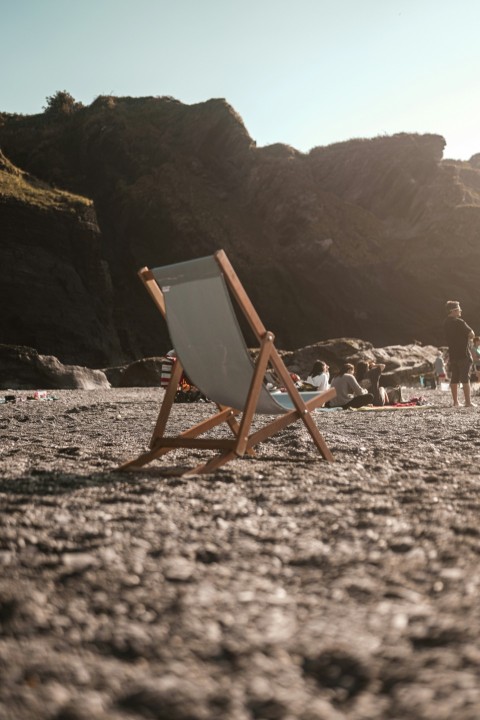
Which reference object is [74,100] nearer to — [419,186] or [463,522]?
[419,186]

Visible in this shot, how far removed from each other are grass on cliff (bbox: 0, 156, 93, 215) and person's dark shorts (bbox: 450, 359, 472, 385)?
20851mm

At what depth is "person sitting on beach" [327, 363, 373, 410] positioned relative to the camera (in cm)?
1054

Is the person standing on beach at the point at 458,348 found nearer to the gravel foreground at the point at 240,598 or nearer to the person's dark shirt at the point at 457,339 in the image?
the person's dark shirt at the point at 457,339

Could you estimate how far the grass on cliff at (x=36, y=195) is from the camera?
27469mm

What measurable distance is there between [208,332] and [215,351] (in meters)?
0.12

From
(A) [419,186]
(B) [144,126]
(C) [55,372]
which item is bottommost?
(C) [55,372]

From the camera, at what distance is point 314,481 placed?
11.1ft

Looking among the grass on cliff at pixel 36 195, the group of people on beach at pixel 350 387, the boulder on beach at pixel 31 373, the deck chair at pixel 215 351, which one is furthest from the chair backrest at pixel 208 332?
the grass on cliff at pixel 36 195

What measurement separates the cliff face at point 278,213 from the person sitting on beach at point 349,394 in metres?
26.8

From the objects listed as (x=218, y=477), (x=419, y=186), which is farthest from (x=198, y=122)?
(x=218, y=477)

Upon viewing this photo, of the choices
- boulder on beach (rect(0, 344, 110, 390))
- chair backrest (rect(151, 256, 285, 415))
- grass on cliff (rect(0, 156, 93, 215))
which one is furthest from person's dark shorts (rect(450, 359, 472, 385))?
grass on cliff (rect(0, 156, 93, 215))

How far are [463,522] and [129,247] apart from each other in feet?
134

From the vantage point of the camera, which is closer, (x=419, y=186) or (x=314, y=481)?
(x=314, y=481)

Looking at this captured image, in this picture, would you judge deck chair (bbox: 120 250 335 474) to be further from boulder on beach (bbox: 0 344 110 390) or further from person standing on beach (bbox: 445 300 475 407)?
boulder on beach (bbox: 0 344 110 390)
